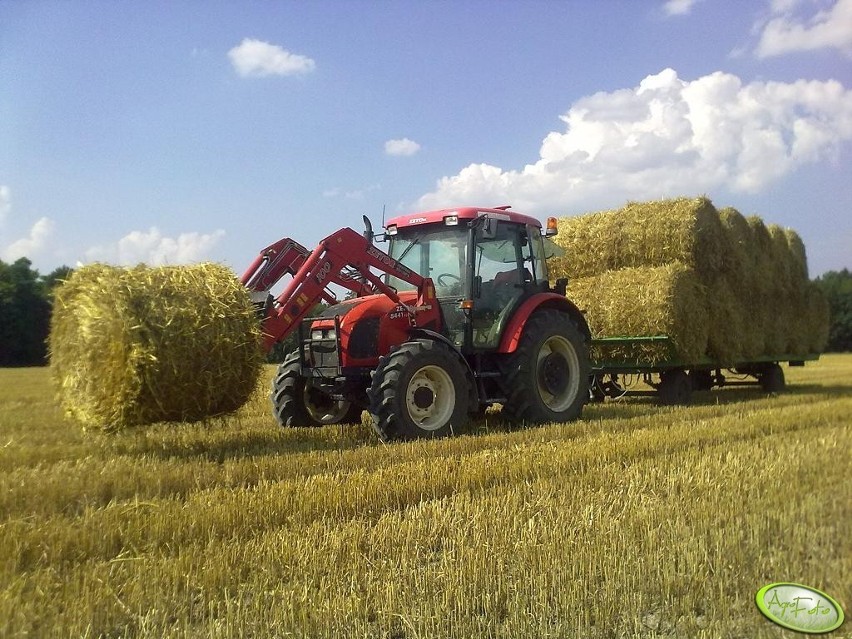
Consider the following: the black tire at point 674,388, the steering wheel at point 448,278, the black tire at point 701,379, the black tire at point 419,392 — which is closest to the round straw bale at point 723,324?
the black tire at point 674,388

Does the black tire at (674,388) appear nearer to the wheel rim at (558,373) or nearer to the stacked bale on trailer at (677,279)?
the stacked bale on trailer at (677,279)

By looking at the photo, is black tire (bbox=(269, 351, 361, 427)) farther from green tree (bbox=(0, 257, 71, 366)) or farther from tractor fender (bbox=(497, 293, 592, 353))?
green tree (bbox=(0, 257, 71, 366))

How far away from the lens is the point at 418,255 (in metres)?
8.28

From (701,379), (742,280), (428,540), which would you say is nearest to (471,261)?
(428,540)

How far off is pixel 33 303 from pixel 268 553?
32.3 meters

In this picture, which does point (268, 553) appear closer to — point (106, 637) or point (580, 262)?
point (106, 637)

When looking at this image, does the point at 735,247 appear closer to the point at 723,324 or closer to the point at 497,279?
the point at 723,324

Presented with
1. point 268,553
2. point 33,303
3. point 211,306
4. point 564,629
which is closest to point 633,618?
point 564,629

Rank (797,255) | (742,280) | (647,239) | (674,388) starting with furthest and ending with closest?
(797,255), (742,280), (647,239), (674,388)

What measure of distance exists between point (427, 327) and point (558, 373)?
69.5 inches

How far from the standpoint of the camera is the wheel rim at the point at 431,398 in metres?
7.10

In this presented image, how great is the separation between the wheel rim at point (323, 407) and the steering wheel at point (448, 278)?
1.62 metres

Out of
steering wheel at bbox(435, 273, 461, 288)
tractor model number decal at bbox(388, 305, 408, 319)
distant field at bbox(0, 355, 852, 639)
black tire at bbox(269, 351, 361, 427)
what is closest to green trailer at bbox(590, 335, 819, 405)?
steering wheel at bbox(435, 273, 461, 288)

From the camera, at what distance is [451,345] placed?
739 centimetres
